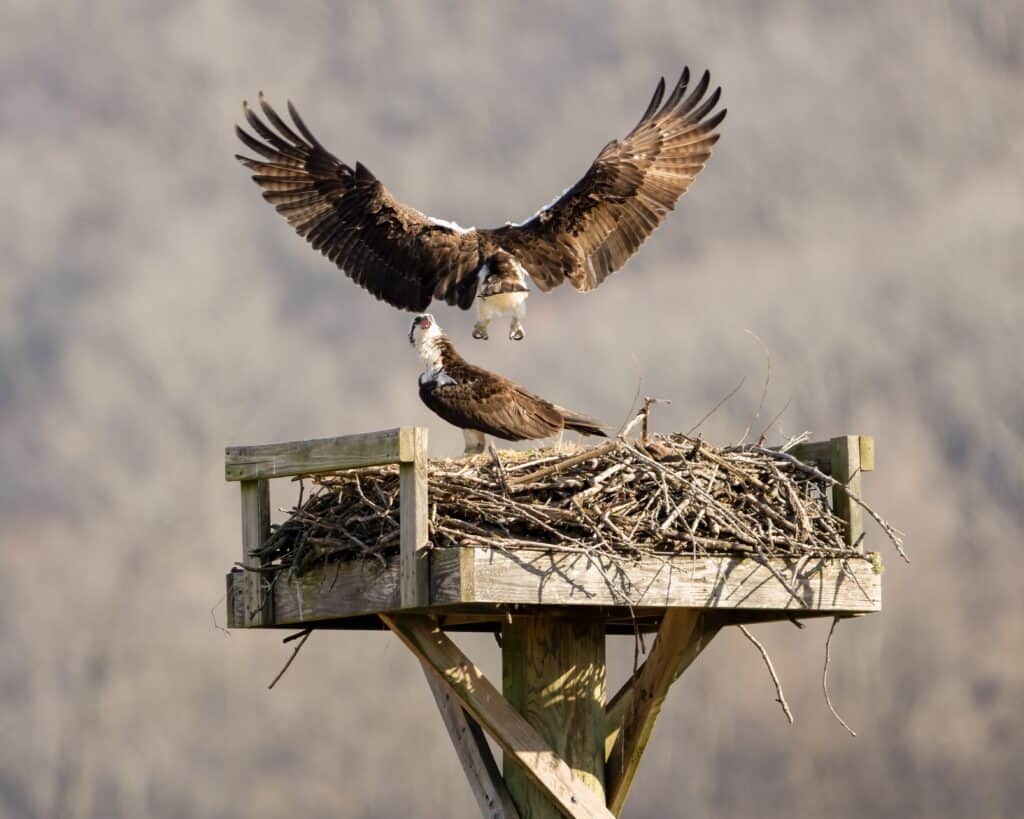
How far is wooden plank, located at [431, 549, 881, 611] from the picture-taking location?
5766mm

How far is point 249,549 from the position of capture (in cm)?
666

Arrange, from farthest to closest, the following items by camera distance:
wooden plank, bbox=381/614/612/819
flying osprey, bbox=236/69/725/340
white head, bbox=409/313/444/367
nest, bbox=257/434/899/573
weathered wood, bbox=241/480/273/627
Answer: flying osprey, bbox=236/69/725/340
white head, bbox=409/313/444/367
weathered wood, bbox=241/480/273/627
wooden plank, bbox=381/614/612/819
nest, bbox=257/434/899/573

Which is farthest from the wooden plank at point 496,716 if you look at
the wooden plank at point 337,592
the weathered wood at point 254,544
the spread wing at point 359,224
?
the spread wing at point 359,224

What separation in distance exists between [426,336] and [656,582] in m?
1.67

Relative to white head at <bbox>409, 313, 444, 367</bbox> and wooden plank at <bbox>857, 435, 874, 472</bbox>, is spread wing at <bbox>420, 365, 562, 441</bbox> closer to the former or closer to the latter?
white head at <bbox>409, 313, 444, 367</bbox>

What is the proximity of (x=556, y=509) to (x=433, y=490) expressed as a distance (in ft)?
1.46

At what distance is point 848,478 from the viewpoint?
6.69 metres

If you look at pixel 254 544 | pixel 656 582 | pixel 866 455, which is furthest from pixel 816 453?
pixel 254 544

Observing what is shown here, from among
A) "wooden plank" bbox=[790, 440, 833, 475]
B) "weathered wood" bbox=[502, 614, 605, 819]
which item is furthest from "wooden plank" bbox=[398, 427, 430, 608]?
"wooden plank" bbox=[790, 440, 833, 475]

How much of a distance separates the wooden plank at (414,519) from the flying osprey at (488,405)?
888 mm

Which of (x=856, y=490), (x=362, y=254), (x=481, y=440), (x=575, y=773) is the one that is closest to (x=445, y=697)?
(x=575, y=773)

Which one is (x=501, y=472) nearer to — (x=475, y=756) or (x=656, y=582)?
(x=656, y=582)

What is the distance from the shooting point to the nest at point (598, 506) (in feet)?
19.8

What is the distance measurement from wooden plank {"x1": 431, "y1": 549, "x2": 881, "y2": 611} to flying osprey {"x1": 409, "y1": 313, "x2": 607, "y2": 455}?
3.05 feet
